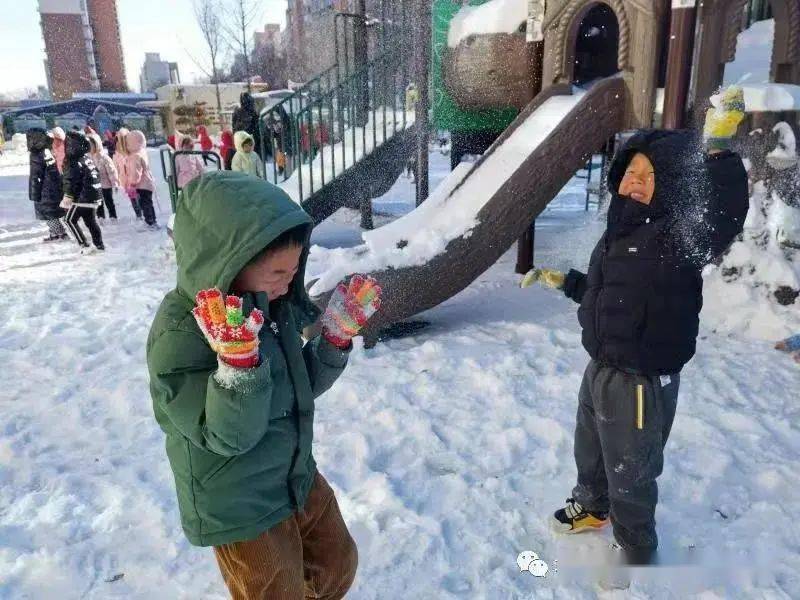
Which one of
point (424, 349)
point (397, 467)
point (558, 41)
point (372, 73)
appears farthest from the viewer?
point (372, 73)

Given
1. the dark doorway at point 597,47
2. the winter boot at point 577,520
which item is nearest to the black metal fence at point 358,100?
the dark doorway at point 597,47

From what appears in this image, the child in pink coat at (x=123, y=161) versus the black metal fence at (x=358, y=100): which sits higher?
the black metal fence at (x=358, y=100)

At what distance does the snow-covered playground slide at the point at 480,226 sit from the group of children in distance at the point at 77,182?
4.85 meters

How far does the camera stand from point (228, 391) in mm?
1201

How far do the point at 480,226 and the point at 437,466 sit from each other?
6.65ft

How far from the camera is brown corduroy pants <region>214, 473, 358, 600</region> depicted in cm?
145

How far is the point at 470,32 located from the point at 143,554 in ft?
18.9

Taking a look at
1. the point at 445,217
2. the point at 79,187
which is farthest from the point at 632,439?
the point at 79,187

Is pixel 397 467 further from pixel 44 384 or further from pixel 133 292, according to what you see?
pixel 133 292

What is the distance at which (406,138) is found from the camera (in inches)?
277

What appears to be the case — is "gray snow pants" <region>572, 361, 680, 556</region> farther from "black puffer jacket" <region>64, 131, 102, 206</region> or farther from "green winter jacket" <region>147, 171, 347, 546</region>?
"black puffer jacket" <region>64, 131, 102, 206</region>

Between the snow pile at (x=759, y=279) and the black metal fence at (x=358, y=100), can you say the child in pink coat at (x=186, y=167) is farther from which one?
the snow pile at (x=759, y=279)

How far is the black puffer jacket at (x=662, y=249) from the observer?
1.82 m

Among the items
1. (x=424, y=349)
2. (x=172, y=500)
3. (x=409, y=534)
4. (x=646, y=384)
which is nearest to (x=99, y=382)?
(x=172, y=500)
